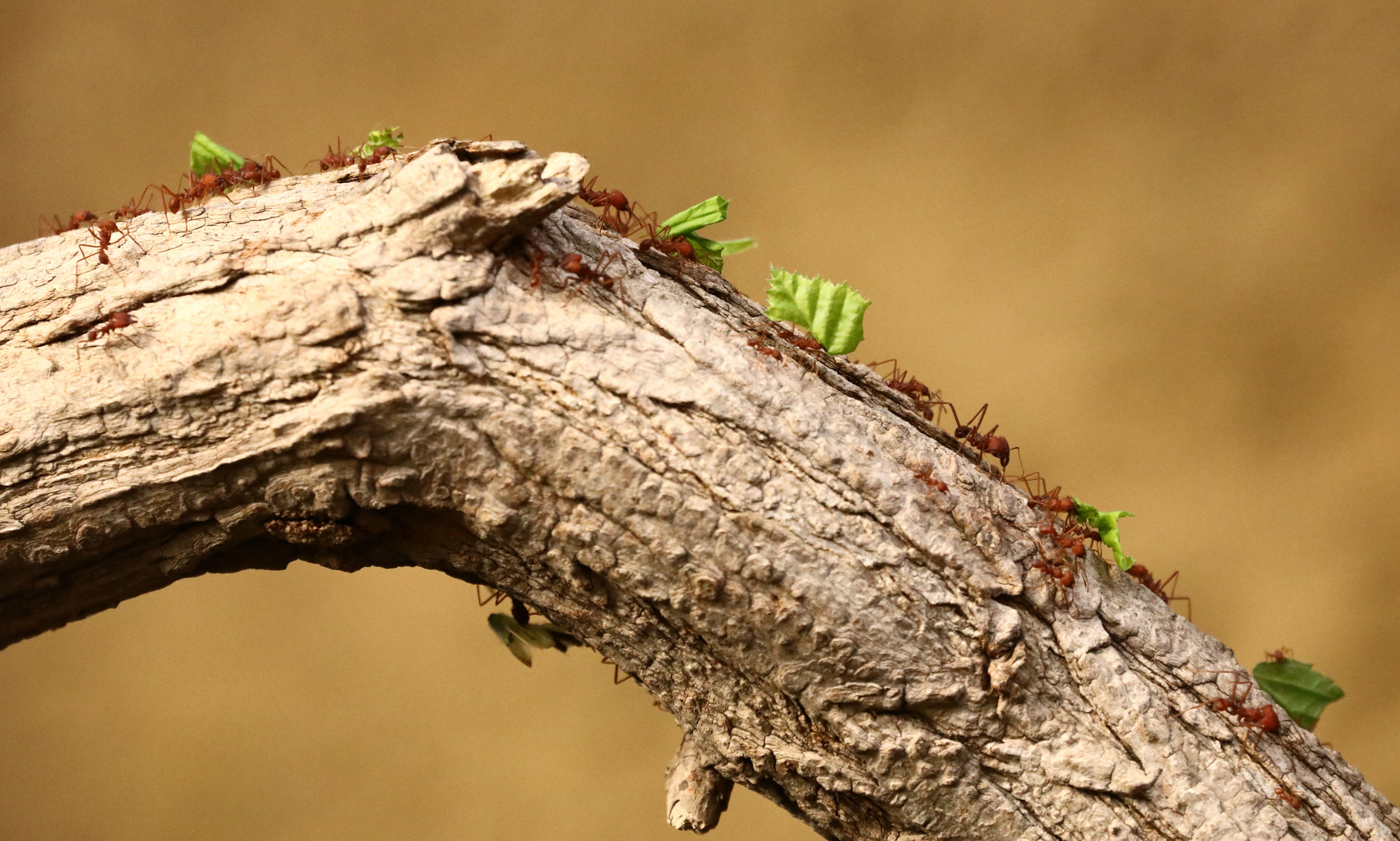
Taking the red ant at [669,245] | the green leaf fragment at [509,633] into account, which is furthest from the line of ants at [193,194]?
the green leaf fragment at [509,633]

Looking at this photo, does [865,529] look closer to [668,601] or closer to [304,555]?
[668,601]

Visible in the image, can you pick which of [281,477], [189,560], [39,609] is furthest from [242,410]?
[39,609]

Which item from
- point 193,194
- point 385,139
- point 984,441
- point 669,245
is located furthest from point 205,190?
point 984,441

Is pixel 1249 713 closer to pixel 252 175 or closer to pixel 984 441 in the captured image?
pixel 984 441

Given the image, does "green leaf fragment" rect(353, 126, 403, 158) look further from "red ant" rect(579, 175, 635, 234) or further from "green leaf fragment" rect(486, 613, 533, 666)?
"green leaf fragment" rect(486, 613, 533, 666)

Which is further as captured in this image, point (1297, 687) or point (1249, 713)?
point (1297, 687)
